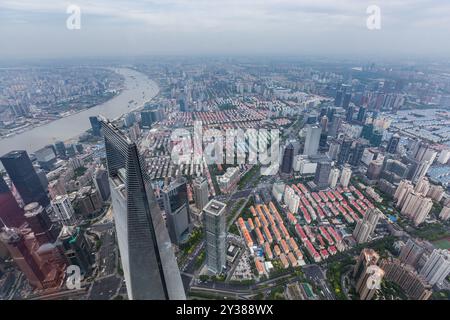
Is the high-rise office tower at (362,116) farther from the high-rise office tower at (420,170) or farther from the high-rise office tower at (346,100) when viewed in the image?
the high-rise office tower at (420,170)

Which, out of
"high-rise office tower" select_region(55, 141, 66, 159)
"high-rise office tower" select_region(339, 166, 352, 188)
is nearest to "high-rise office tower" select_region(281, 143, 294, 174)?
"high-rise office tower" select_region(339, 166, 352, 188)

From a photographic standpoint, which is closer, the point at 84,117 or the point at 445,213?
the point at 445,213

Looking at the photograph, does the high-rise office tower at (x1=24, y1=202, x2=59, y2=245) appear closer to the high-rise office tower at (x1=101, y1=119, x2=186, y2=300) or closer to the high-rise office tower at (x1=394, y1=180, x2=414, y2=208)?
the high-rise office tower at (x1=101, y1=119, x2=186, y2=300)

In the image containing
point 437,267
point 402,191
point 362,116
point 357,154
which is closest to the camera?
point 437,267

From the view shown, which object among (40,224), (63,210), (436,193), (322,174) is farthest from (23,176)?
(436,193)

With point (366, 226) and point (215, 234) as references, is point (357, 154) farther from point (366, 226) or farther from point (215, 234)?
point (215, 234)

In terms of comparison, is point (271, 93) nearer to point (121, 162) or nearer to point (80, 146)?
point (80, 146)
